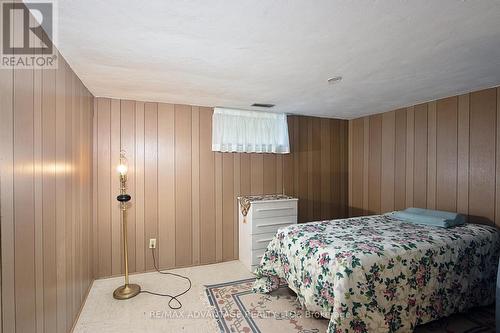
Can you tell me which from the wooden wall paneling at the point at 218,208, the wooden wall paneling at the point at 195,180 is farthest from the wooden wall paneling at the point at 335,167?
the wooden wall paneling at the point at 195,180

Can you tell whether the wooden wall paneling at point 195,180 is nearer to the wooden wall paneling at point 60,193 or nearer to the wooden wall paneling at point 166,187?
the wooden wall paneling at point 166,187

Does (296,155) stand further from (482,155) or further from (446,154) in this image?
(482,155)

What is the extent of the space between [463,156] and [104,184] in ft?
14.0

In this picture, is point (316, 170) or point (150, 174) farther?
point (316, 170)

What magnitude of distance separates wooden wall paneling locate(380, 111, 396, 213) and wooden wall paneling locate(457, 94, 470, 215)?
82 centimetres

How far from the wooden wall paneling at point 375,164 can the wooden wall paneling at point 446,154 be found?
0.83 m

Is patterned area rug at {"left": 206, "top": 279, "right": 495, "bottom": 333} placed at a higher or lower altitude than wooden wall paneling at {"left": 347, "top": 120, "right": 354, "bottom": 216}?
lower

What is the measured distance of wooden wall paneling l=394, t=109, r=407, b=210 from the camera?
11.3 ft

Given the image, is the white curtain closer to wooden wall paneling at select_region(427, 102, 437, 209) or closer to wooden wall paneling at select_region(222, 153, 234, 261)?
wooden wall paneling at select_region(222, 153, 234, 261)

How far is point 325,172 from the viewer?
162 inches

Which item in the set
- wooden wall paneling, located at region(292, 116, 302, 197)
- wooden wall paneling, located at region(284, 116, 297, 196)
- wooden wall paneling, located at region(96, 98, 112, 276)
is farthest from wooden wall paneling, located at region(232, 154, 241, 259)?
wooden wall paneling, located at region(96, 98, 112, 276)

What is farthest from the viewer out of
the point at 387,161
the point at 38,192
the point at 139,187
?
the point at 387,161

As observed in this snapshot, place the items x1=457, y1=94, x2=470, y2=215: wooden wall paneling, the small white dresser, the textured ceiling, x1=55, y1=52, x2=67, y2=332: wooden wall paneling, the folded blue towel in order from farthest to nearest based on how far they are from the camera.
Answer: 1. the small white dresser
2. x1=457, y1=94, x2=470, y2=215: wooden wall paneling
3. the folded blue towel
4. x1=55, y1=52, x2=67, y2=332: wooden wall paneling
5. the textured ceiling

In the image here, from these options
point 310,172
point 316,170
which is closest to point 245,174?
point 310,172
